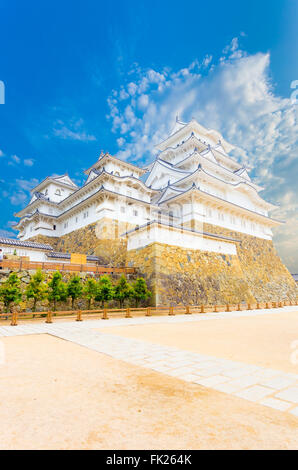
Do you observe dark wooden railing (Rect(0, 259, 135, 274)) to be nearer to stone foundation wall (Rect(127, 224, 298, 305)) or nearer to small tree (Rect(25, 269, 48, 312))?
stone foundation wall (Rect(127, 224, 298, 305))

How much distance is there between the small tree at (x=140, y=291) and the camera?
1337cm

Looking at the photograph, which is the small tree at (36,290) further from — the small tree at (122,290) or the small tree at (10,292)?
the small tree at (122,290)

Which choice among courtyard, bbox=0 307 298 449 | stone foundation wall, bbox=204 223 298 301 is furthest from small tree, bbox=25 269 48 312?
stone foundation wall, bbox=204 223 298 301

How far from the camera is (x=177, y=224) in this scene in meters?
23.2

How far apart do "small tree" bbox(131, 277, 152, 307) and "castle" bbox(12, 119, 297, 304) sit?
505 mm

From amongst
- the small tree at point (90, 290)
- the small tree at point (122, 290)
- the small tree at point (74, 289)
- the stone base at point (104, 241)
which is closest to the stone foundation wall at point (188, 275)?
the small tree at point (122, 290)

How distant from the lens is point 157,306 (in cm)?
1315

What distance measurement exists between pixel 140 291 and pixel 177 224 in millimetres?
10977

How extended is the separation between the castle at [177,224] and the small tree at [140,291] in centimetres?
50

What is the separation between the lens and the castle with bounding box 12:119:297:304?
605 inches

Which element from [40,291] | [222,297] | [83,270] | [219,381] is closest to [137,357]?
[219,381]

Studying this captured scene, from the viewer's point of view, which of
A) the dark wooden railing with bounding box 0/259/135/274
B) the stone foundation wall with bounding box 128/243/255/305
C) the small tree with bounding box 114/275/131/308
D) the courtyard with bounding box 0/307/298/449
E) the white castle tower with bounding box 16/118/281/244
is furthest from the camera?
the white castle tower with bounding box 16/118/281/244

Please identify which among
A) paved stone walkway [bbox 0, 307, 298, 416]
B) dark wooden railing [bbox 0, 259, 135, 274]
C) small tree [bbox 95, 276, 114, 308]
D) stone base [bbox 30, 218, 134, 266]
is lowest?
paved stone walkway [bbox 0, 307, 298, 416]

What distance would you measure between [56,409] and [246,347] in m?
4.43
